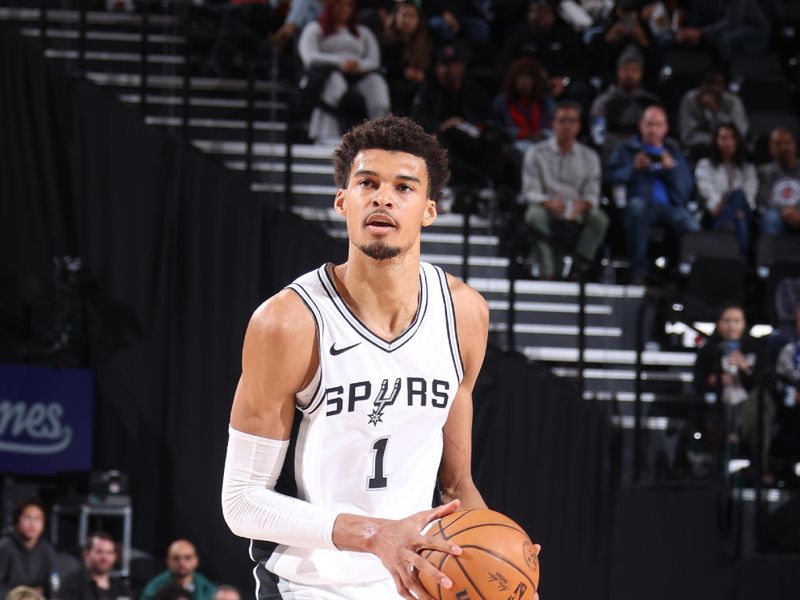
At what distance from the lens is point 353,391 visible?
4430 mm

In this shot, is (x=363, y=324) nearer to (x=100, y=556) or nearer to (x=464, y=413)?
(x=464, y=413)

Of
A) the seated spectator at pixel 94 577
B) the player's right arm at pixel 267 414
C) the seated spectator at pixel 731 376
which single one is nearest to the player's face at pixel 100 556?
the seated spectator at pixel 94 577

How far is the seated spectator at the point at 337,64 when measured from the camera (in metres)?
12.1

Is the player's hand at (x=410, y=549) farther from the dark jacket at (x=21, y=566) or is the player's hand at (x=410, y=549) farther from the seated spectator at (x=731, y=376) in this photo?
the dark jacket at (x=21, y=566)

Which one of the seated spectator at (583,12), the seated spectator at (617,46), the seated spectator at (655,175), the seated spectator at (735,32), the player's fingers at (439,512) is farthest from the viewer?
the seated spectator at (583,12)

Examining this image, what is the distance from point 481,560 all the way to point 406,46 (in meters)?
10.00

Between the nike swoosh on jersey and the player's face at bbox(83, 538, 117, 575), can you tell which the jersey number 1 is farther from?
the player's face at bbox(83, 538, 117, 575)

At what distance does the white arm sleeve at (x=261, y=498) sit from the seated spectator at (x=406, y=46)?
9.02 m

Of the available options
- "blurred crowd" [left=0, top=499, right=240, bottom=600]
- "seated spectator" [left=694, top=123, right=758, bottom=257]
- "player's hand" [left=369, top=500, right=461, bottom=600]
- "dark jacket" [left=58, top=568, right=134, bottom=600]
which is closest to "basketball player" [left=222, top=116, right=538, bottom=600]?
"player's hand" [left=369, top=500, right=461, bottom=600]

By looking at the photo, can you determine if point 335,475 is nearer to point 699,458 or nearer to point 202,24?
point 699,458

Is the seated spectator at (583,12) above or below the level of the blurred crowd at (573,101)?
above

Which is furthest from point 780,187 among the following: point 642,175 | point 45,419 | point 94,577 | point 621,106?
point 94,577

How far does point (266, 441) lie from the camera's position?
4430 mm

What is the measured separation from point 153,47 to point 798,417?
5751 mm
